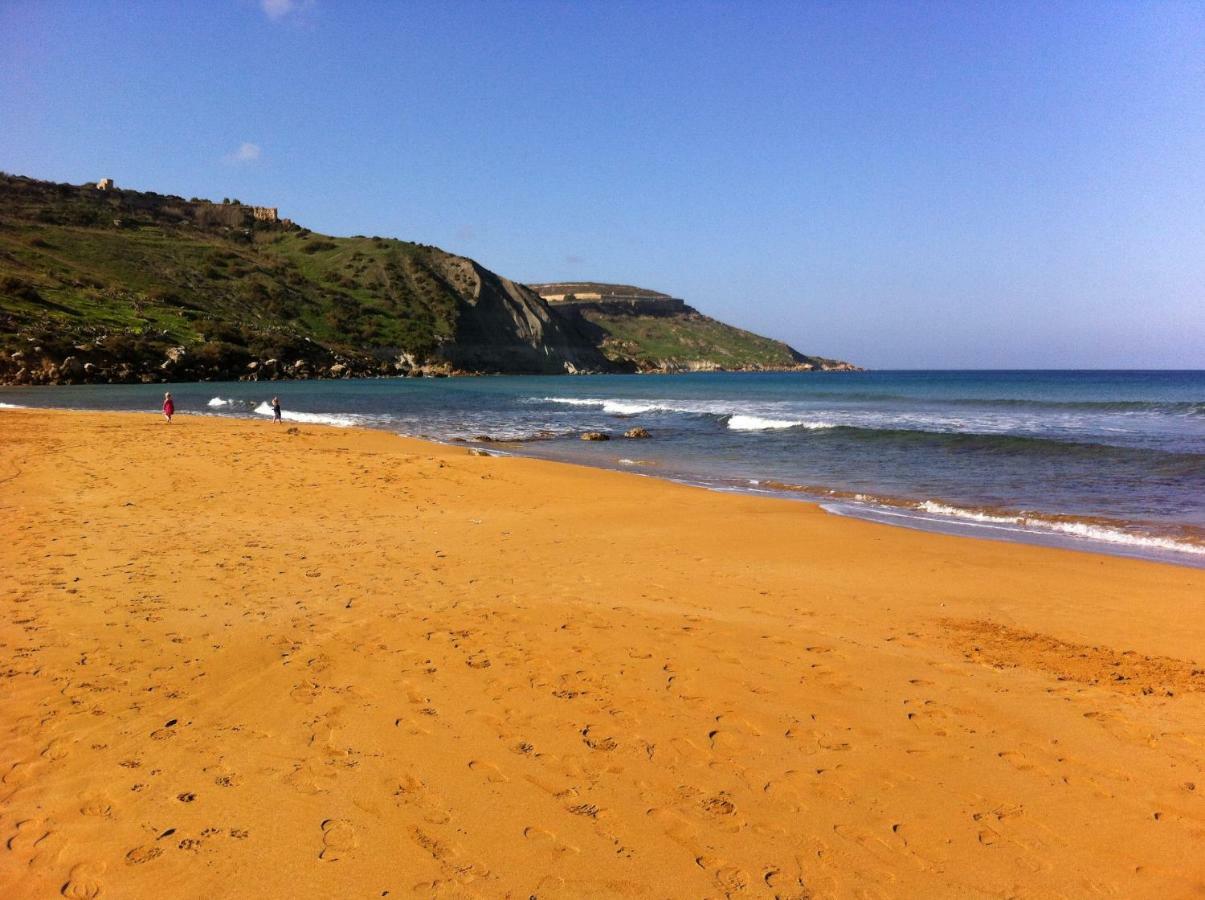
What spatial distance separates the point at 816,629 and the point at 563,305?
7055 inches

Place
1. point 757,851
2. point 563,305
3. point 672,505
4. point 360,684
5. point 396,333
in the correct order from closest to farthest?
point 757,851 < point 360,684 < point 672,505 < point 396,333 < point 563,305

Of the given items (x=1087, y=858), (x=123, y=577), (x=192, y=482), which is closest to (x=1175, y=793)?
(x=1087, y=858)

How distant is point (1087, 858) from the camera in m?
3.40

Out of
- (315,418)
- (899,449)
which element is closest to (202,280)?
(315,418)

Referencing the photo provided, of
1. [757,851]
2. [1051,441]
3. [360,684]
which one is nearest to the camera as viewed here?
[757,851]

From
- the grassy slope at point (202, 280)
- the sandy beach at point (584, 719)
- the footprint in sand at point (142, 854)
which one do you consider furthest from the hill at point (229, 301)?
the footprint in sand at point (142, 854)

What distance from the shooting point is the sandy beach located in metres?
3.28

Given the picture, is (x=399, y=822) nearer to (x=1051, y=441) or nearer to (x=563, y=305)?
(x=1051, y=441)

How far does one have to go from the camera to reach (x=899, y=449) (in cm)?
2238

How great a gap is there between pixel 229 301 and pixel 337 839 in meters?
91.6

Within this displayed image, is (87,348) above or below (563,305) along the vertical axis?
below

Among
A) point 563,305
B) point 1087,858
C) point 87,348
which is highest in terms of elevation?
point 563,305

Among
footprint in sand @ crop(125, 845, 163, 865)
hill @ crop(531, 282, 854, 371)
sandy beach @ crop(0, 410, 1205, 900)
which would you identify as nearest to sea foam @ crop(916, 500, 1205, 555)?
sandy beach @ crop(0, 410, 1205, 900)

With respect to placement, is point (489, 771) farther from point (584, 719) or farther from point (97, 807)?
point (97, 807)
